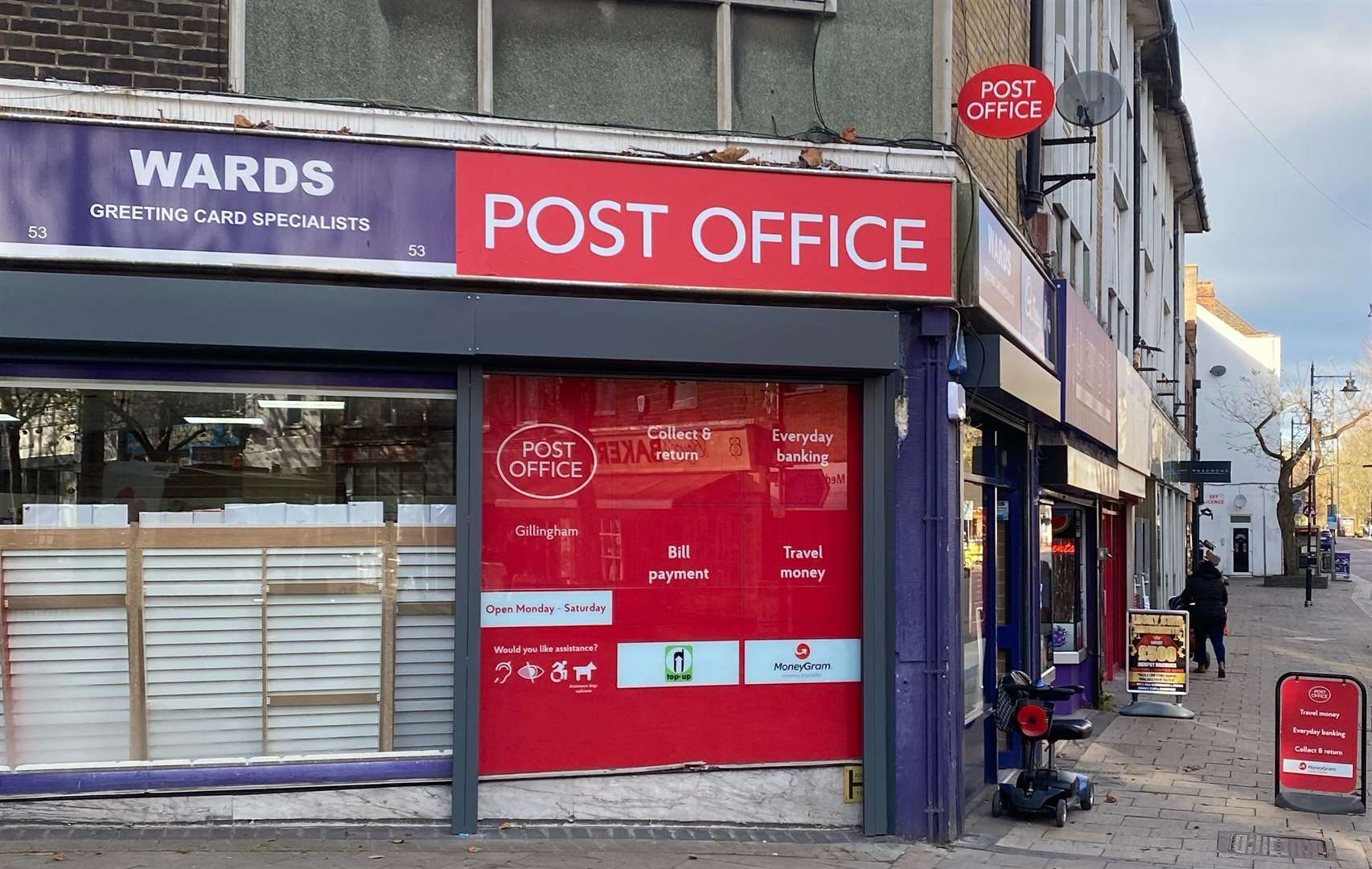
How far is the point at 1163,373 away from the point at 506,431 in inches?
952

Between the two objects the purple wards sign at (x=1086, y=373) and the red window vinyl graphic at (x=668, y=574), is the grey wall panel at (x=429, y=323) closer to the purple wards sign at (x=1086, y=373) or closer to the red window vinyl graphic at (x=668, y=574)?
the red window vinyl graphic at (x=668, y=574)

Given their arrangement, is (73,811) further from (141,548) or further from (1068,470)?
(1068,470)

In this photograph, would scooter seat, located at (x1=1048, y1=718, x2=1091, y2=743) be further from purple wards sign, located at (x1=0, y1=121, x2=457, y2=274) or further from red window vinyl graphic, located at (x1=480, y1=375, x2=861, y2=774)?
purple wards sign, located at (x1=0, y1=121, x2=457, y2=274)

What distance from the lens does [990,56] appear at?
9734 millimetres

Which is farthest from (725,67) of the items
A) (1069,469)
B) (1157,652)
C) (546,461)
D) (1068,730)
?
(1157,652)

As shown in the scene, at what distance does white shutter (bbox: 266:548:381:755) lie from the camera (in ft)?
24.6

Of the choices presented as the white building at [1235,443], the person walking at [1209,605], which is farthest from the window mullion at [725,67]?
the white building at [1235,443]

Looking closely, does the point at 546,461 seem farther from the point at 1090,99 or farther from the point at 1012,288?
the point at 1090,99

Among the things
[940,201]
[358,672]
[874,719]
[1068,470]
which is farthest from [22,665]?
[1068,470]

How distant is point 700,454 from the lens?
811 centimetres

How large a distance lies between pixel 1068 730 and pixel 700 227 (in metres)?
4.03

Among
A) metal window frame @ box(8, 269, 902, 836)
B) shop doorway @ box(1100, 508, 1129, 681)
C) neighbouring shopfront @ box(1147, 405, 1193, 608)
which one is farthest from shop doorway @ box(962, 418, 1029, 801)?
neighbouring shopfront @ box(1147, 405, 1193, 608)

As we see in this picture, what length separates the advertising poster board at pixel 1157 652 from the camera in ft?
48.5

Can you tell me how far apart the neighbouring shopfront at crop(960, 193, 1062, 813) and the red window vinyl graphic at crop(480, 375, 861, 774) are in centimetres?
102
